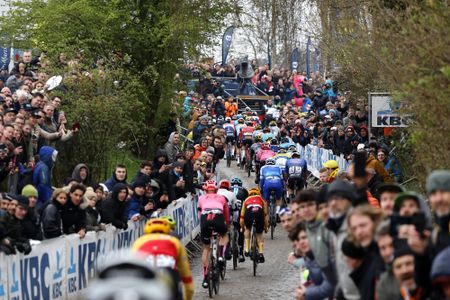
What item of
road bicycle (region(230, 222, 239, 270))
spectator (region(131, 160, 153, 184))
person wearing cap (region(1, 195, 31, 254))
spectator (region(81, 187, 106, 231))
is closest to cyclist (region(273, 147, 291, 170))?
road bicycle (region(230, 222, 239, 270))

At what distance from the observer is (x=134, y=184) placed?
21000mm

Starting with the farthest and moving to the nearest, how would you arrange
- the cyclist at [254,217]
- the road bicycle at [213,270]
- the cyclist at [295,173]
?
the cyclist at [295,173] → the cyclist at [254,217] → the road bicycle at [213,270]

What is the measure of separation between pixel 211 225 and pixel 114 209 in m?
2.08

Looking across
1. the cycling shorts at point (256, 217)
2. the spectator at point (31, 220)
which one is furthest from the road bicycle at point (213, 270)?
the spectator at point (31, 220)

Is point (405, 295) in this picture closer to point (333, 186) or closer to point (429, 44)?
point (333, 186)

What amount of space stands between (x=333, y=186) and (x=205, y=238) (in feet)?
29.6

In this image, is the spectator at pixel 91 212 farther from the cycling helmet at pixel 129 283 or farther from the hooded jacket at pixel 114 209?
the cycling helmet at pixel 129 283

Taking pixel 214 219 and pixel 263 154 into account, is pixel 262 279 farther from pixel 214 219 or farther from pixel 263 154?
pixel 263 154

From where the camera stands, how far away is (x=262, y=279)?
22.1 m

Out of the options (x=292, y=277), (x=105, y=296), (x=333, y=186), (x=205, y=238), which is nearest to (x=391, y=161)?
(x=292, y=277)

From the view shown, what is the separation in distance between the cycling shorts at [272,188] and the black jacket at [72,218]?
36.3 feet

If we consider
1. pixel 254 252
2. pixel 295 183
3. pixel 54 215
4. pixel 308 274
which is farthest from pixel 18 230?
pixel 295 183

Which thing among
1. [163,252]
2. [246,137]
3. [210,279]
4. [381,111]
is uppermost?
[381,111]

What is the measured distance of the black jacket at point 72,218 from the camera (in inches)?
685
